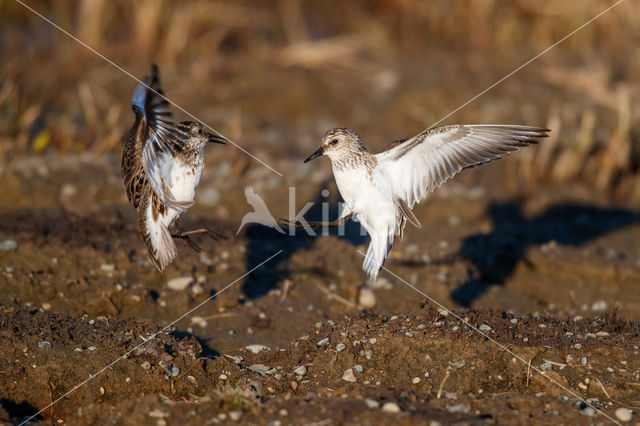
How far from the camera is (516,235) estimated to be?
752 cm

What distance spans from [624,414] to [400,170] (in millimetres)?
2029

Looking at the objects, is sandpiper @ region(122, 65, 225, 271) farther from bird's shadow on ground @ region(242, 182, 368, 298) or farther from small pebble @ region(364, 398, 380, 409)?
small pebble @ region(364, 398, 380, 409)

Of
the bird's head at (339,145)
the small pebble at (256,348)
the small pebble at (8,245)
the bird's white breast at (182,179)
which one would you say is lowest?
the small pebble at (256,348)

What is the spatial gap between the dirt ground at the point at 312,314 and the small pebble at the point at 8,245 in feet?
0.13

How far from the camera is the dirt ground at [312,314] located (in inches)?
164

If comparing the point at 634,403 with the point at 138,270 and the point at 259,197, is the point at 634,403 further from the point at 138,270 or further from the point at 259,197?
the point at 259,197

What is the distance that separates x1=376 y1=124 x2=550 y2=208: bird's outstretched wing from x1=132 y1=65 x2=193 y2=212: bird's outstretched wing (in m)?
1.36

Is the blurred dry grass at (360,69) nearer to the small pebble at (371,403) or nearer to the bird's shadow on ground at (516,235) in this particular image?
the bird's shadow on ground at (516,235)

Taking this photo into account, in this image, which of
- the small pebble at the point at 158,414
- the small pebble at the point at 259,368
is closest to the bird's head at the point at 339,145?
the small pebble at the point at 259,368

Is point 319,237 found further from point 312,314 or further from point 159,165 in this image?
point 159,165

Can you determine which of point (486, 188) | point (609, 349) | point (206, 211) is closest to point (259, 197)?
point (206, 211)

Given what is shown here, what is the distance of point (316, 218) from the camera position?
766 centimetres

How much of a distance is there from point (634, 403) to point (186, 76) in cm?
790

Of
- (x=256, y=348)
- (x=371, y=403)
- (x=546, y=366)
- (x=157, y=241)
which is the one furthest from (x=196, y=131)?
(x=546, y=366)
